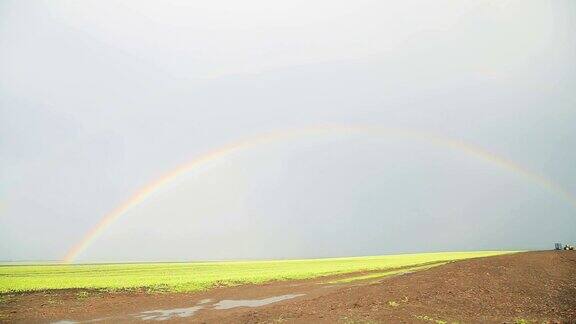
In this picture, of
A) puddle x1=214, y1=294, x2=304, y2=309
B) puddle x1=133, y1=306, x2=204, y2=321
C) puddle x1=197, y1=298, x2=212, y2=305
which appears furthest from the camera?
puddle x1=197, y1=298, x2=212, y2=305

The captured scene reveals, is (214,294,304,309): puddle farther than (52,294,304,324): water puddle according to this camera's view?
Yes

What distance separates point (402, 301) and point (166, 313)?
2062 centimetres

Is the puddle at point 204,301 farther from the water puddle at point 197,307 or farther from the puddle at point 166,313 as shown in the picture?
the puddle at point 166,313

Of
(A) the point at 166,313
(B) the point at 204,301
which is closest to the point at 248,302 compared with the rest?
(B) the point at 204,301

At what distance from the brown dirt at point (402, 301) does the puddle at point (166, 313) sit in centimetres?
99

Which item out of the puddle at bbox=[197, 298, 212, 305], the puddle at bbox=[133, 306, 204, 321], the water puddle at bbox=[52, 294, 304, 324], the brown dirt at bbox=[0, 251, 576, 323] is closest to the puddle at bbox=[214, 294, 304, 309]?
the water puddle at bbox=[52, 294, 304, 324]

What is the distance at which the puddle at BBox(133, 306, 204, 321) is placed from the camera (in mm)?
30837

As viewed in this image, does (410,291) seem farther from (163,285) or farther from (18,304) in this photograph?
(18,304)

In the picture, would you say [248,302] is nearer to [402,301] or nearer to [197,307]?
[197,307]

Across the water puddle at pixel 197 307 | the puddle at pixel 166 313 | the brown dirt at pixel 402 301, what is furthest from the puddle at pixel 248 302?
the puddle at pixel 166 313

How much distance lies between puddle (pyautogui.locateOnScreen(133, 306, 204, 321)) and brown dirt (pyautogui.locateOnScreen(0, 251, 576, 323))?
3.26 ft

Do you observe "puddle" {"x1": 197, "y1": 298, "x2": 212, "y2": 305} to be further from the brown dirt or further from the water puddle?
the brown dirt

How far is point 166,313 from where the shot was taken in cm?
3275

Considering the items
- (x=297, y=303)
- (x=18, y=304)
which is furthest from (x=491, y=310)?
(x=18, y=304)
